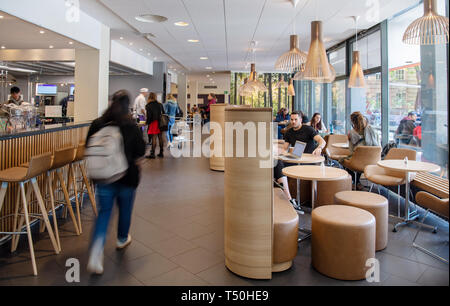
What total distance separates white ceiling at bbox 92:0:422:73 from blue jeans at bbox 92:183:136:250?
13.6 feet

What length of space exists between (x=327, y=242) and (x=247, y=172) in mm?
938

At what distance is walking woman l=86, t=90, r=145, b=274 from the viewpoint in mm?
2980

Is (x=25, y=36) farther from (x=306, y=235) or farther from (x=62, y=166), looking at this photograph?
(x=306, y=235)

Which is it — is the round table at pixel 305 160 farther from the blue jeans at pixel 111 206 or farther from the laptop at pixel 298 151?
the blue jeans at pixel 111 206

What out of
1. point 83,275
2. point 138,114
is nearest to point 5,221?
point 83,275

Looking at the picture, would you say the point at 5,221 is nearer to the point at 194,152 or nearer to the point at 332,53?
the point at 194,152

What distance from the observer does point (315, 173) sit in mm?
3822

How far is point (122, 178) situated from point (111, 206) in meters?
0.28

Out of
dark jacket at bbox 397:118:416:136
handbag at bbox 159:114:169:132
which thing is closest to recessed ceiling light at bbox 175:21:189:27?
handbag at bbox 159:114:169:132

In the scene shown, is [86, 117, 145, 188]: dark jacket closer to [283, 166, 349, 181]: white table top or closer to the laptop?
[283, 166, 349, 181]: white table top

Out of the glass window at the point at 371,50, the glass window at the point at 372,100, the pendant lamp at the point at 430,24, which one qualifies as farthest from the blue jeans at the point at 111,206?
the glass window at the point at 371,50

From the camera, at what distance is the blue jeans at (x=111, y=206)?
9.81ft
